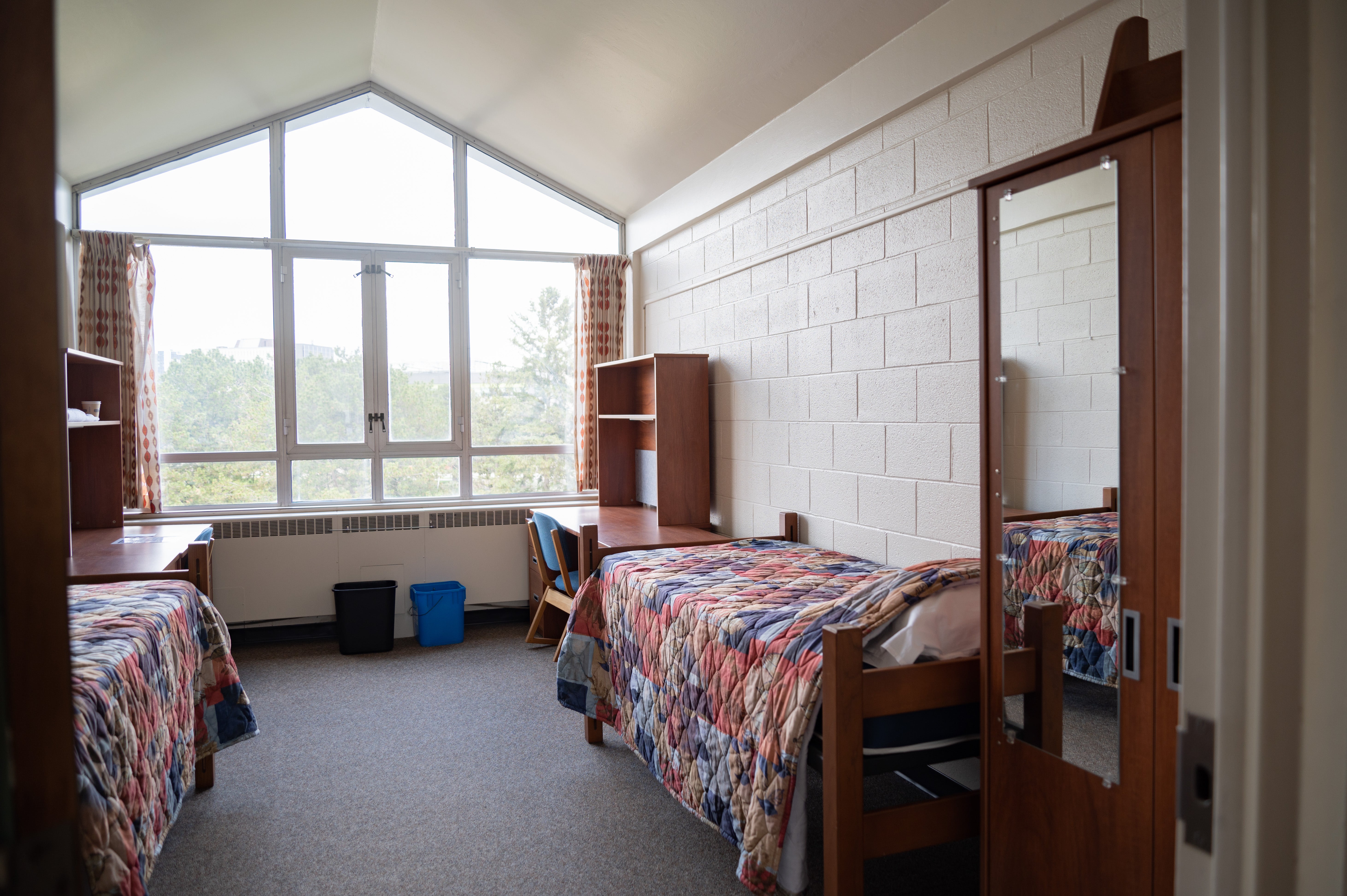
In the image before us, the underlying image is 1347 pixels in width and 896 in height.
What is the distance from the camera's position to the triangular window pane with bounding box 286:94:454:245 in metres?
5.05

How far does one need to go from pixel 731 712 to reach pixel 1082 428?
3.67 ft

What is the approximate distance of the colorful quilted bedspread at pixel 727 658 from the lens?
196 cm

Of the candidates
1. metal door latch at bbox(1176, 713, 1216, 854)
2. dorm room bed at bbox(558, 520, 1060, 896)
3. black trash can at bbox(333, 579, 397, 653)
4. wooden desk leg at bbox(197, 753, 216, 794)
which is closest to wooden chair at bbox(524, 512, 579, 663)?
black trash can at bbox(333, 579, 397, 653)

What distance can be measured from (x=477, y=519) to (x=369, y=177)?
221cm

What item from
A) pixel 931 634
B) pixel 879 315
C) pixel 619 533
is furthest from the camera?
pixel 619 533

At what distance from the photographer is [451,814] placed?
2.67 meters

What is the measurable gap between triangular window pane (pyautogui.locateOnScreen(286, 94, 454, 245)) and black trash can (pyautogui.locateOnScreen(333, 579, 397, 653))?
213 cm

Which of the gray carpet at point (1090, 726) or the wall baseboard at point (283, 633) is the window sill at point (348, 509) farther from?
the gray carpet at point (1090, 726)

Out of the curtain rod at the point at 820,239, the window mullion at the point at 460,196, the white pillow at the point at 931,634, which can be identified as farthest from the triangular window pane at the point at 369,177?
the white pillow at the point at 931,634

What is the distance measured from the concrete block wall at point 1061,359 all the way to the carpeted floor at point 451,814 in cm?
117

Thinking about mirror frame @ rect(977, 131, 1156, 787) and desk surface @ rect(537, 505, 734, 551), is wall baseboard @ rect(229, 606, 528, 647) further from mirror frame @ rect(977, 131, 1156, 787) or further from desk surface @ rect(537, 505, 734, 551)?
mirror frame @ rect(977, 131, 1156, 787)

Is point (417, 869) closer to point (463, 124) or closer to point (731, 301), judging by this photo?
point (731, 301)

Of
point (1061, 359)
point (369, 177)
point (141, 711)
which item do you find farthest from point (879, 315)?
point (369, 177)

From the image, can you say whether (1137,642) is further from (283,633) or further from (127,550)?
(283,633)
